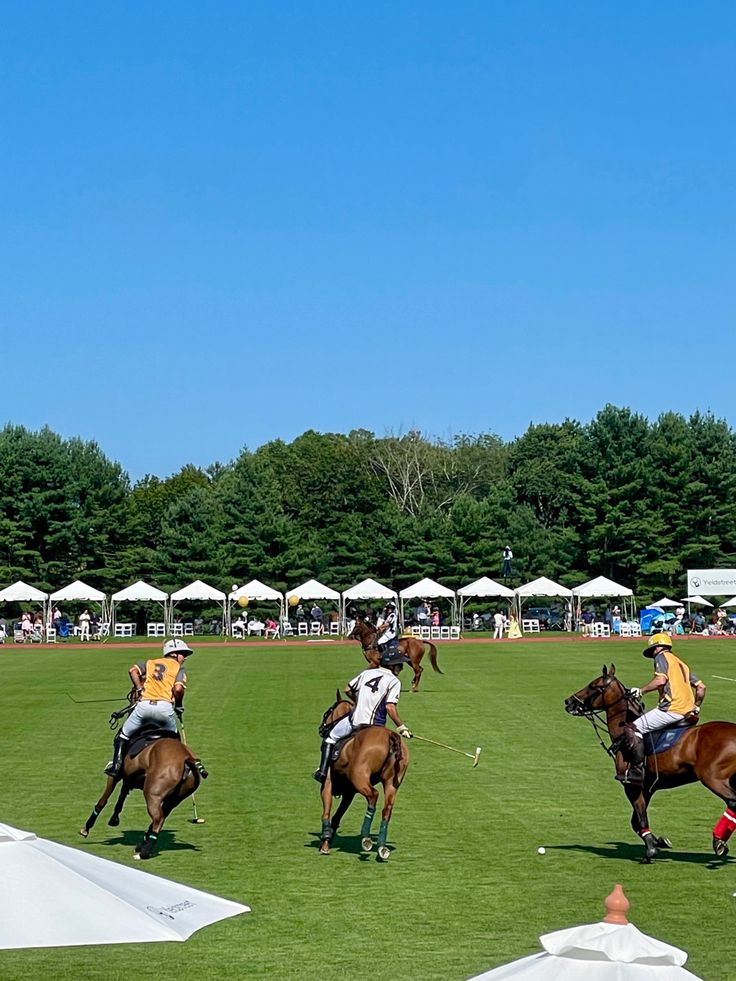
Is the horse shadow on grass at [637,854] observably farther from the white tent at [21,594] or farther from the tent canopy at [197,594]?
the white tent at [21,594]

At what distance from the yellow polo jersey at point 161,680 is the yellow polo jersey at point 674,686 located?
4.96 m

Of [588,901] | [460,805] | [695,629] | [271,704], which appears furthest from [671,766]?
[695,629]

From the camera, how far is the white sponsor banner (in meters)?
77.6

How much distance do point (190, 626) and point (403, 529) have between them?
53.1 ft

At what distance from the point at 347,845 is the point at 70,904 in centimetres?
731

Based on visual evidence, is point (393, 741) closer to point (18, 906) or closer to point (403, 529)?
point (18, 906)

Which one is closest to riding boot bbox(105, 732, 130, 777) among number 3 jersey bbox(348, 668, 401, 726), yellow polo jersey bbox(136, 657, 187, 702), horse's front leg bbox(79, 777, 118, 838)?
horse's front leg bbox(79, 777, 118, 838)

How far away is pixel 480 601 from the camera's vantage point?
88875 mm

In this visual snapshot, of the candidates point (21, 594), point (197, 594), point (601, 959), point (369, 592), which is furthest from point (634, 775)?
point (21, 594)

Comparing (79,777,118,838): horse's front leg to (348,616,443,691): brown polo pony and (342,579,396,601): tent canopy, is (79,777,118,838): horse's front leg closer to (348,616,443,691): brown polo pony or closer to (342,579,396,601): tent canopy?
(348,616,443,691): brown polo pony

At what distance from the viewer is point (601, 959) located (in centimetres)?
500

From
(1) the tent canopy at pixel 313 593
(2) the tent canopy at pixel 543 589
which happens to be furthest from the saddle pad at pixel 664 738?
(2) the tent canopy at pixel 543 589

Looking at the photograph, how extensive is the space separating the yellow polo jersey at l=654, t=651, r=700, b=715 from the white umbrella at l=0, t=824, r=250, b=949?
278 inches

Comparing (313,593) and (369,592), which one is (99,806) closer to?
(369,592)
